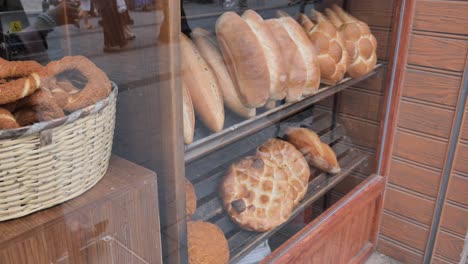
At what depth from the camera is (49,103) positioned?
2.36 feet

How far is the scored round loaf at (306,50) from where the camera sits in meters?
1.44

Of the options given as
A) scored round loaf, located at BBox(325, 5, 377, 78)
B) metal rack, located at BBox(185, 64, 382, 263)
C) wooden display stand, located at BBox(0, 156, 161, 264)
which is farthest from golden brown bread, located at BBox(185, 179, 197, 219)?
scored round loaf, located at BBox(325, 5, 377, 78)

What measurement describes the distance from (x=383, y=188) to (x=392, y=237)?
28cm

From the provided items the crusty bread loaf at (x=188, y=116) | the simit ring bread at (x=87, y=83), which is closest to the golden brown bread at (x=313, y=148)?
the crusty bread loaf at (x=188, y=116)

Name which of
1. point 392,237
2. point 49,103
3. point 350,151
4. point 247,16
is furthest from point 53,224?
point 392,237

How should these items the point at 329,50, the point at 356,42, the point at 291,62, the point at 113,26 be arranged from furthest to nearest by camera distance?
the point at 356,42, the point at 329,50, the point at 291,62, the point at 113,26

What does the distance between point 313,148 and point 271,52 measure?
0.58 meters

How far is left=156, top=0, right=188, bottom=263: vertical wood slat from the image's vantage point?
89 centimetres

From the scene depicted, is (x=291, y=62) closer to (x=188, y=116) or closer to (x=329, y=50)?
(x=329, y=50)

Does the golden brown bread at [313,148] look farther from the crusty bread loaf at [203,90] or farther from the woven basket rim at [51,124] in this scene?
the woven basket rim at [51,124]

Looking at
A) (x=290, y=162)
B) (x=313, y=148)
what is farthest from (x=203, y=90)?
(x=313, y=148)

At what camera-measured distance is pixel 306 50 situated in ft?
4.78

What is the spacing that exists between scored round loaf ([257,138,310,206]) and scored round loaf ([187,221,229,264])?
1.14ft

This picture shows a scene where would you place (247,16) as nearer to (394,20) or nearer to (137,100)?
(137,100)
